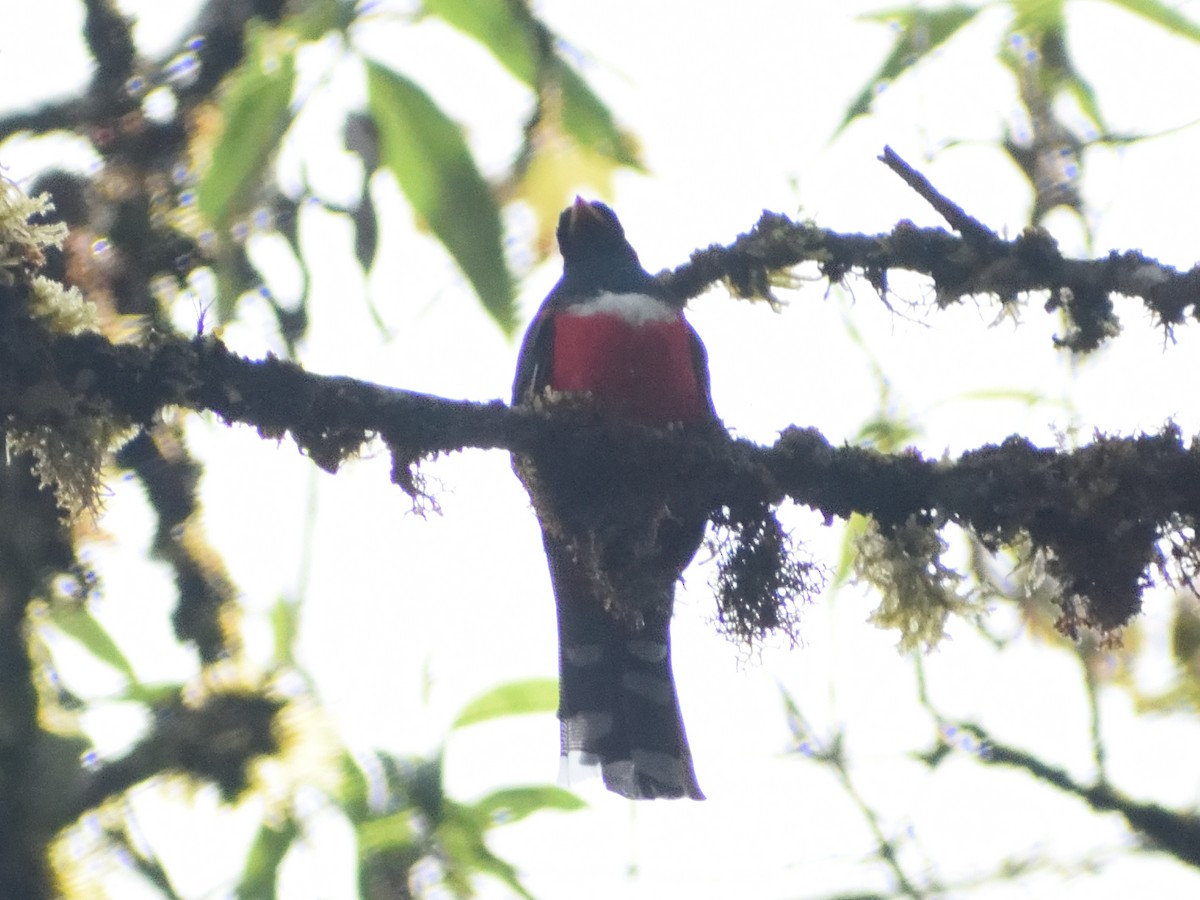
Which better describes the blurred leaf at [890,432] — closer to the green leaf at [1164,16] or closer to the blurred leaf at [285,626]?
the green leaf at [1164,16]

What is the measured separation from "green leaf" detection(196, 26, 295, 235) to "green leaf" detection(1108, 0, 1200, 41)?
2.04 meters

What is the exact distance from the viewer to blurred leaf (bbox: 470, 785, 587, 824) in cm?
362

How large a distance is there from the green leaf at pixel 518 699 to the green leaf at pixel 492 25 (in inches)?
68.7

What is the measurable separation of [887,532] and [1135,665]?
219cm

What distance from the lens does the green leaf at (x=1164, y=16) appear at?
3.29 m

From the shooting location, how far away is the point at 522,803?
366 cm

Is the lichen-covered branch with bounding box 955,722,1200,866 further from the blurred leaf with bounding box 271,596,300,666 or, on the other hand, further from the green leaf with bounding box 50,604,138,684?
the green leaf with bounding box 50,604,138,684

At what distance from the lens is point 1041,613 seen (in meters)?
4.49

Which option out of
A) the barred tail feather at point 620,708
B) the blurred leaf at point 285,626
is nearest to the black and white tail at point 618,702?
the barred tail feather at point 620,708

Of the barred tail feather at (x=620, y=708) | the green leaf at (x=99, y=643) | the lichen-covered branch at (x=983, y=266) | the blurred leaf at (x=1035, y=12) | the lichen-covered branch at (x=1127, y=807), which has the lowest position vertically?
the lichen-covered branch at (x=1127, y=807)

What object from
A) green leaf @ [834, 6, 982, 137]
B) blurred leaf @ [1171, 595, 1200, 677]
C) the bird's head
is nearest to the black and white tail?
the bird's head

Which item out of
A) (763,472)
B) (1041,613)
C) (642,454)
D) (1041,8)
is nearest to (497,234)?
(642,454)

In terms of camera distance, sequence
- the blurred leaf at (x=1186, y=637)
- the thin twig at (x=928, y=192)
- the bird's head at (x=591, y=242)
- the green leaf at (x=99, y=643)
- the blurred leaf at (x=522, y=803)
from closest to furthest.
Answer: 1. the thin twig at (x=928, y=192)
2. the green leaf at (x=99, y=643)
3. the blurred leaf at (x=522, y=803)
4. the blurred leaf at (x=1186, y=637)
5. the bird's head at (x=591, y=242)

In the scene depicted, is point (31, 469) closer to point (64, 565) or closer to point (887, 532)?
point (64, 565)
